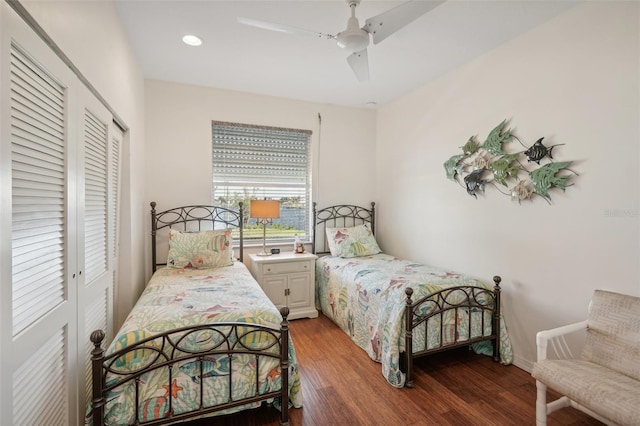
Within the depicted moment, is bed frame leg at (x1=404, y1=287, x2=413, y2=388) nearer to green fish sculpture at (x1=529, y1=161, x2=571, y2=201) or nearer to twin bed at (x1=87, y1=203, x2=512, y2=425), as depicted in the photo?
twin bed at (x1=87, y1=203, x2=512, y2=425)

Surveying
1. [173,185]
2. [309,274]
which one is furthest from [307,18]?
[309,274]

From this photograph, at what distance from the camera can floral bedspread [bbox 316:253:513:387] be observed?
7.52ft

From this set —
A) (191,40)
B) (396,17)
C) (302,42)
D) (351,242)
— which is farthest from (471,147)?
(191,40)

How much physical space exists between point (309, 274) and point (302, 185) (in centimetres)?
120

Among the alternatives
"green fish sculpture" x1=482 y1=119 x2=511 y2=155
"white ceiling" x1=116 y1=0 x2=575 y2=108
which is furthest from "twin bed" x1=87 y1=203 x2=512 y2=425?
"white ceiling" x1=116 y1=0 x2=575 y2=108

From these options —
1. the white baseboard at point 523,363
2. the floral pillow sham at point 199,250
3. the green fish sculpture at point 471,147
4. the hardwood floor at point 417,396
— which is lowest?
the hardwood floor at point 417,396

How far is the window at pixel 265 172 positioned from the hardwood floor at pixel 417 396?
1686 mm

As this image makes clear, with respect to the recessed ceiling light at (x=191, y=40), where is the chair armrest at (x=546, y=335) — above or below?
below

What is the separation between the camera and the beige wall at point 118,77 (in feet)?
4.46

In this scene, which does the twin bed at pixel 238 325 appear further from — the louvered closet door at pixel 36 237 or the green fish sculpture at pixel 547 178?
the green fish sculpture at pixel 547 178

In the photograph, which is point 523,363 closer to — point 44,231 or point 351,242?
point 351,242

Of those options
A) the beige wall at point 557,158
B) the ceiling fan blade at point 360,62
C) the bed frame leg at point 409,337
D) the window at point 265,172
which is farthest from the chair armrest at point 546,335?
the window at point 265,172

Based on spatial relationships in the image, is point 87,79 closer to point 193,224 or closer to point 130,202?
point 130,202

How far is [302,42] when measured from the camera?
2.56 m
